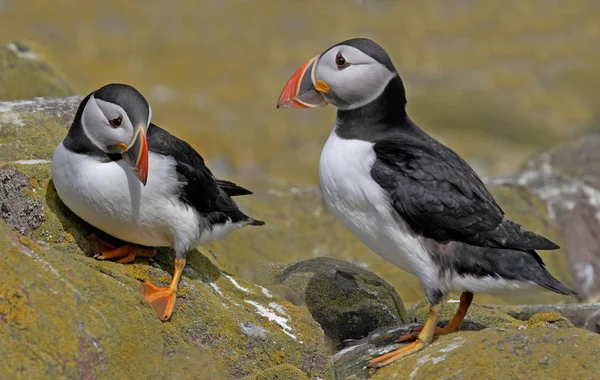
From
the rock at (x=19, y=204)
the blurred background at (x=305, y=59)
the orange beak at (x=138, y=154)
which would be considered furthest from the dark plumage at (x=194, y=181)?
the blurred background at (x=305, y=59)

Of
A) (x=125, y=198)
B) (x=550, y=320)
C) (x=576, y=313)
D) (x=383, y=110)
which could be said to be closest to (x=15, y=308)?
(x=125, y=198)

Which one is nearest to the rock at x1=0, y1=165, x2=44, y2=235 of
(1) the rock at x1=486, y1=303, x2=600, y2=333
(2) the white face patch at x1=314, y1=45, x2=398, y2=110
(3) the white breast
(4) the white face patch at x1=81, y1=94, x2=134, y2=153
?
(4) the white face patch at x1=81, y1=94, x2=134, y2=153

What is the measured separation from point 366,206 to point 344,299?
5.25ft

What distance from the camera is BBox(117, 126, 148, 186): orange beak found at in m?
7.16

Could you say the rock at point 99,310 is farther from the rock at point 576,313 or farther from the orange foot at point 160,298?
the rock at point 576,313

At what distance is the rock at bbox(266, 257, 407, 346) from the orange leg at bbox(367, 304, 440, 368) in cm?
112

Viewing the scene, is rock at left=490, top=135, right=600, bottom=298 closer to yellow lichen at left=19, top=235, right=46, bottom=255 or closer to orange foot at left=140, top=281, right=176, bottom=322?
orange foot at left=140, top=281, right=176, bottom=322

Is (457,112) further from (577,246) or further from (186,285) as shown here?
(186,285)

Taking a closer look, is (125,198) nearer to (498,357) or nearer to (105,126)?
(105,126)

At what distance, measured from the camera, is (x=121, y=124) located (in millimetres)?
7312

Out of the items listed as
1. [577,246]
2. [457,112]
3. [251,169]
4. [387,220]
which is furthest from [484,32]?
[387,220]

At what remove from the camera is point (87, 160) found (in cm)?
737

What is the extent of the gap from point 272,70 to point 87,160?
140 ft

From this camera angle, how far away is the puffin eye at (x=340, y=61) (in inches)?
306
